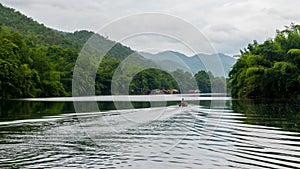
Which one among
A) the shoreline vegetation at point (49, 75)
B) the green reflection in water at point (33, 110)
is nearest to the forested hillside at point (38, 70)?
the shoreline vegetation at point (49, 75)

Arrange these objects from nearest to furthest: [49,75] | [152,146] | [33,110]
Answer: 1. [152,146]
2. [33,110]
3. [49,75]

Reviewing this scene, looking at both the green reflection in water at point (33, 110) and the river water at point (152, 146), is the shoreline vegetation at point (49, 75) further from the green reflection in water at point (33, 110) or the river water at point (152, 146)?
the river water at point (152, 146)

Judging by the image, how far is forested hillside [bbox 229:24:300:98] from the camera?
161 ft

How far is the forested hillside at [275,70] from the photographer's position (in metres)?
49.2

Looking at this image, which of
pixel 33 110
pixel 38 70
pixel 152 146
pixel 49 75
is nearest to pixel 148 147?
pixel 152 146

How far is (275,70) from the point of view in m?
49.9

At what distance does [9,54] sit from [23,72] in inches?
137

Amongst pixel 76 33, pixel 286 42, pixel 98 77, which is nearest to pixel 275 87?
pixel 286 42

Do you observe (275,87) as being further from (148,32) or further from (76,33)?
(76,33)

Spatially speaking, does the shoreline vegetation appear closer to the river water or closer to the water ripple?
the river water

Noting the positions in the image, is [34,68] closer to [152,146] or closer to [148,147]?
[152,146]

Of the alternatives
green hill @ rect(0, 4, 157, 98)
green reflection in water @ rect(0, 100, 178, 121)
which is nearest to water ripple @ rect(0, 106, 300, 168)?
green reflection in water @ rect(0, 100, 178, 121)

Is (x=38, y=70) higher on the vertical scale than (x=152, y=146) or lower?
higher

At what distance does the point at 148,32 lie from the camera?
17.6 metres
